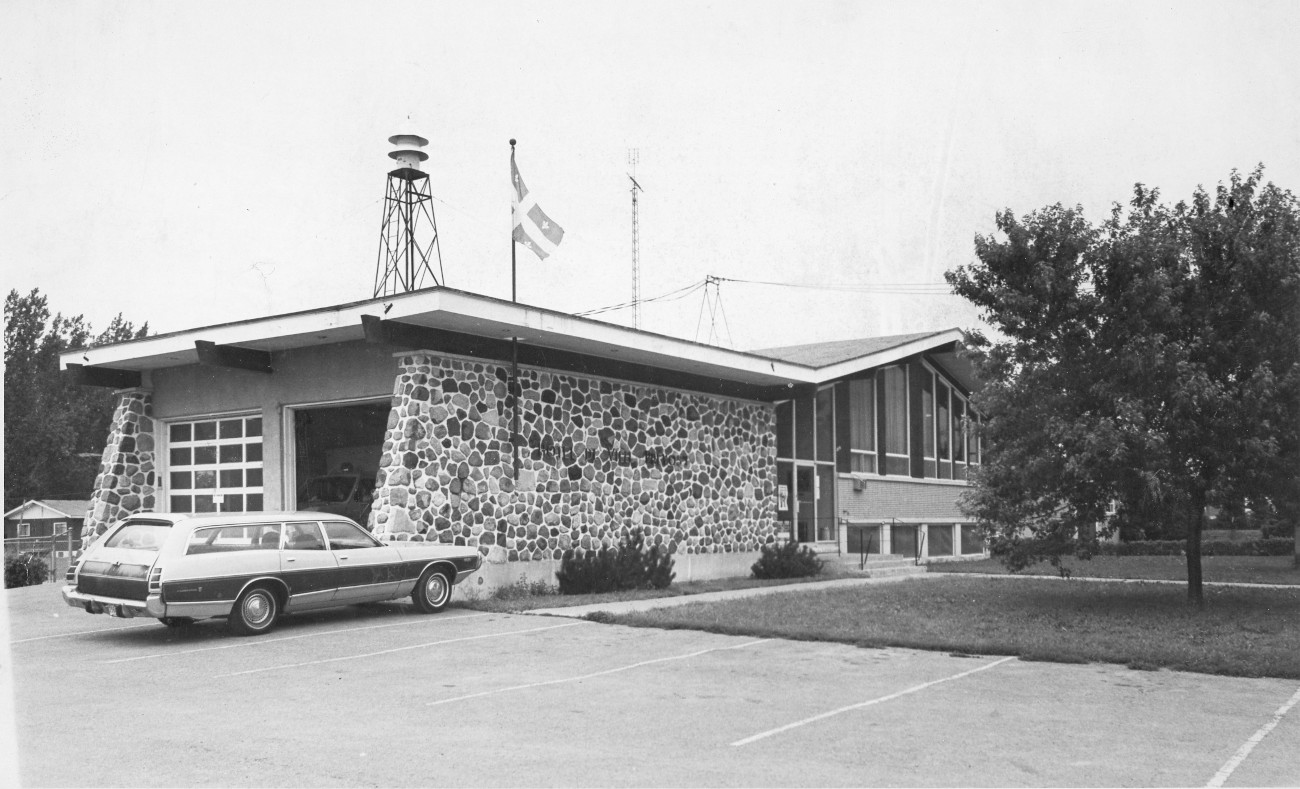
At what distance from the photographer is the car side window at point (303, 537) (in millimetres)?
14250

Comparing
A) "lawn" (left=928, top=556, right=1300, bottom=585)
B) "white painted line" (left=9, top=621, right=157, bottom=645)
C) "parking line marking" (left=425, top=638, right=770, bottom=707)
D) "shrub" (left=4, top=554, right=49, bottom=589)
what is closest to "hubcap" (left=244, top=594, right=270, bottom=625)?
"white painted line" (left=9, top=621, right=157, bottom=645)

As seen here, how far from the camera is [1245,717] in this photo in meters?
9.16

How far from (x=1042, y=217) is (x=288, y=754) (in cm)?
1274

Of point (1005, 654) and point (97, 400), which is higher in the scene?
point (97, 400)

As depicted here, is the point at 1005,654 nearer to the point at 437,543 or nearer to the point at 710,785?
the point at 710,785

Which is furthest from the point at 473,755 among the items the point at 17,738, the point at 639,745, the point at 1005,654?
the point at 1005,654

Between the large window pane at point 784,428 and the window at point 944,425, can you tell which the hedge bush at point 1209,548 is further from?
the large window pane at point 784,428

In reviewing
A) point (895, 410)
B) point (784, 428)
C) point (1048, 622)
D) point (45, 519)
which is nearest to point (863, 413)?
point (895, 410)

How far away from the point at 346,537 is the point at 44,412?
4254 centimetres

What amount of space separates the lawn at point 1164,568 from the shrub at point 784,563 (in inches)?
193

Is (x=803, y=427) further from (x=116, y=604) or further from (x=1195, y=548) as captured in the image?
(x=116, y=604)

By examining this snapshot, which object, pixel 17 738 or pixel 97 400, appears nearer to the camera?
pixel 17 738

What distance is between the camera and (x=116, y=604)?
13.2 meters

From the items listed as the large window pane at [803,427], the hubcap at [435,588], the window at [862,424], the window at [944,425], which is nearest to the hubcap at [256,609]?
the hubcap at [435,588]
